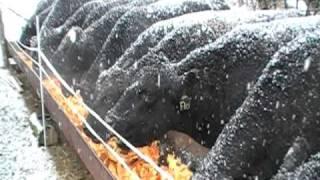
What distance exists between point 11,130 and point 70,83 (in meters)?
0.88

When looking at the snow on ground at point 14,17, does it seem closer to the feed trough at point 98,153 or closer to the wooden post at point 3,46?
the wooden post at point 3,46

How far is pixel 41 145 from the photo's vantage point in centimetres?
445

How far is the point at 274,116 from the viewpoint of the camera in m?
2.05

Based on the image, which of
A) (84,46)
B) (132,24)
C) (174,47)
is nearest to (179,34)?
(174,47)

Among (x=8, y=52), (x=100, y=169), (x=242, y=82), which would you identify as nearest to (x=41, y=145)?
(x=100, y=169)

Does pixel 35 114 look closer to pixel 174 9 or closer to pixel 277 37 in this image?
pixel 174 9

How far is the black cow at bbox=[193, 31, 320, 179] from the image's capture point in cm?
203

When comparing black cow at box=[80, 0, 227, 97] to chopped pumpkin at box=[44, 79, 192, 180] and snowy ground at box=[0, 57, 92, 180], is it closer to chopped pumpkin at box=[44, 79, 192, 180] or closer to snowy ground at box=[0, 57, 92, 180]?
chopped pumpkin at box=[44, 79, 192, 180]

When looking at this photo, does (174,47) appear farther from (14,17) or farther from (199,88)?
(14,17)

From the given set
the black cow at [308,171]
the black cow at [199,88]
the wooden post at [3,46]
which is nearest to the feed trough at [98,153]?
the black cow at [199,88]

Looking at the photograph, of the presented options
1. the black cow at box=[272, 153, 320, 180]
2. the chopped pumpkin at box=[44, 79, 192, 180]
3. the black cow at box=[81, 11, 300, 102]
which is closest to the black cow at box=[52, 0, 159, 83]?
the chopped pumpkin at box=[44, 79, 192, 180]

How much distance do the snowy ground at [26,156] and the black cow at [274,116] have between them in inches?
76.8

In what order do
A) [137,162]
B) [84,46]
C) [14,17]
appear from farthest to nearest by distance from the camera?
1. [14,17]
2. [84,46]
3. [137,162]

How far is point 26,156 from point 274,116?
2.72 meters
